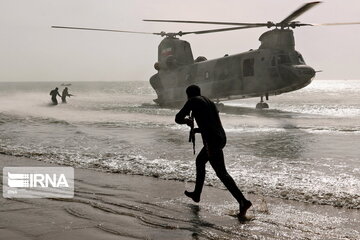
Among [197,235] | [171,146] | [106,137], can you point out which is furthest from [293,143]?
[197,235]

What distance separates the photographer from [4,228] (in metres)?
3.98

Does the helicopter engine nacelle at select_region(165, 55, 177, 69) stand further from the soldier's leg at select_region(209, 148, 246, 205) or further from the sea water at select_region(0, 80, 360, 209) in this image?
the soldier's leg at select_region(209, 148, 246, 205)

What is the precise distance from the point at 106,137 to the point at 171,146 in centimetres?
312

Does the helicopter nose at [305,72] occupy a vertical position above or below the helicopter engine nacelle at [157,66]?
below

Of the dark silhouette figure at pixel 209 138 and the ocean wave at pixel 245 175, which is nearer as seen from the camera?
the dark silhouette figure at pixel 209 138

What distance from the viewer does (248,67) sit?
25.5 meters

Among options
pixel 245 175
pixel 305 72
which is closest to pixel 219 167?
pixel 245 175

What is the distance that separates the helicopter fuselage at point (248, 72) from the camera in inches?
933

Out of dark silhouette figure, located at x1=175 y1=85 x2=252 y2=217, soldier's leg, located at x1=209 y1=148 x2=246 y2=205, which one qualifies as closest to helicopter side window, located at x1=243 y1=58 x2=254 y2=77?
dark silhouette figure, located at x1=175 y1=85 x2=252 y2=217

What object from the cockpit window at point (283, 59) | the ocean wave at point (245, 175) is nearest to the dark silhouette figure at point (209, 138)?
the ocean wave at point (245, 175)

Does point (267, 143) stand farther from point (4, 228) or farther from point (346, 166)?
point (4, 228)

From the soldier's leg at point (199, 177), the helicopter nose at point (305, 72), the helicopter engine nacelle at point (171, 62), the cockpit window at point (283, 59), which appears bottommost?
the soldier's leg at point (199, 177)

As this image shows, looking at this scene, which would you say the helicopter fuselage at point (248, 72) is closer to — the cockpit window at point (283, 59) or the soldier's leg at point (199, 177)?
the cockpit window at point (283, 59)

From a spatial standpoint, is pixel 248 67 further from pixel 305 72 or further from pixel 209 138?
pixel 209 138
